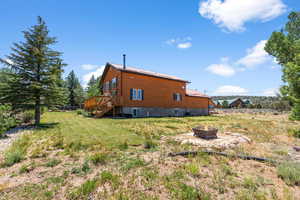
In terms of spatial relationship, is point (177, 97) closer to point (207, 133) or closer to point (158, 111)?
point (158, 111)

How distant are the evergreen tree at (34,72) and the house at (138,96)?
6.08m

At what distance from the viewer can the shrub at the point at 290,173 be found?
281cm

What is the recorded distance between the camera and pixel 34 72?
988 cm

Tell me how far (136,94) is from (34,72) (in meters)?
9.80

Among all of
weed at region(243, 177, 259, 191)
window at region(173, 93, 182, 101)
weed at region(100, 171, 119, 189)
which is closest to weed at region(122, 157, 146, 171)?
weed at region(100, 171, 119, 189)

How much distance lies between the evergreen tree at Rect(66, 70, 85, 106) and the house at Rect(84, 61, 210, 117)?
17.2 m

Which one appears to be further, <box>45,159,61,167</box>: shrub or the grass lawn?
<box>45,159,61,167</box>: shrub

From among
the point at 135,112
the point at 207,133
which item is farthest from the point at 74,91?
the point at 207,133

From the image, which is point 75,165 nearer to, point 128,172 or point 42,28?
point 128,172

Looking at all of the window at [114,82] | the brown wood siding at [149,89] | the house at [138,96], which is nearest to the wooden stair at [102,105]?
the house at [138,96]

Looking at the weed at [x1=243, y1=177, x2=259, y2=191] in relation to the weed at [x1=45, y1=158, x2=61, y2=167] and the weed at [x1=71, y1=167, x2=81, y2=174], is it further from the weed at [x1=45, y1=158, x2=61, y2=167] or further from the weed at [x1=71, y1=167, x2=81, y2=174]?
the weed at [x1=45, y1=158, x2=61, y2=167]

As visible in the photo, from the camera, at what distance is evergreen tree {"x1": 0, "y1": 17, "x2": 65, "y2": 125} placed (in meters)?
9.09

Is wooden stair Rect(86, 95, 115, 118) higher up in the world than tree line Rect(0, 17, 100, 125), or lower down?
lower down

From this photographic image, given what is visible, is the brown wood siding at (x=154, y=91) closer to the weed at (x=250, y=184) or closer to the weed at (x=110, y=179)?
the weed at (x=110, y=179)
